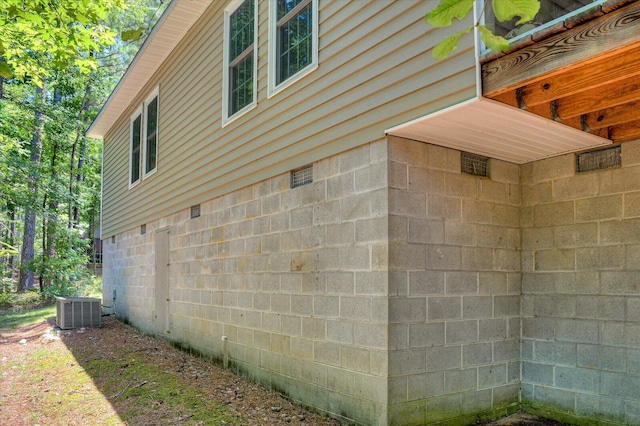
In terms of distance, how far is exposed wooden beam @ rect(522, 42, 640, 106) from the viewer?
2723 millimetres

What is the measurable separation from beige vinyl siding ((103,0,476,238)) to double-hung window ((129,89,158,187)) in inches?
25.6

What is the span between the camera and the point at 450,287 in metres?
4.27

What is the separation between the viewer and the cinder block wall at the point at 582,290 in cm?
397

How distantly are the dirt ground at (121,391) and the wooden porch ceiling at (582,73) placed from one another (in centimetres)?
277

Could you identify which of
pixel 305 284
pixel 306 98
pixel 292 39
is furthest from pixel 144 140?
pixel 305 284

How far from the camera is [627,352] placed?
3939mm

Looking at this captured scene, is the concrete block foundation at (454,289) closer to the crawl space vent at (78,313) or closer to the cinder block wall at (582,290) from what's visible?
the cinder block wall at (582,290)

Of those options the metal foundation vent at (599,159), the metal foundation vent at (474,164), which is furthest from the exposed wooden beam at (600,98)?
the metal foundation vent at (474,164)

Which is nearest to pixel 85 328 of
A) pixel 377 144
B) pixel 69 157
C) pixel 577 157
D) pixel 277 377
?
pixel 277 377

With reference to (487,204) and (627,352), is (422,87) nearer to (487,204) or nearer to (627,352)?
(487,204)

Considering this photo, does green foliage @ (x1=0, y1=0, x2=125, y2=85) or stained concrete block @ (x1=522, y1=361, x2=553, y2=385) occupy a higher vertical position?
green foliage @ (x1=0, y1=0, x2=125, y2=85)

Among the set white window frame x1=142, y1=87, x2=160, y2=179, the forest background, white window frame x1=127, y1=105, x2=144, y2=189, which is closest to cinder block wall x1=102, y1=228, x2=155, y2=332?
white window frame x1=127, y1=105, x2=144, y2=189

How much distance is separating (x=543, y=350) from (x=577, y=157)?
1.86m

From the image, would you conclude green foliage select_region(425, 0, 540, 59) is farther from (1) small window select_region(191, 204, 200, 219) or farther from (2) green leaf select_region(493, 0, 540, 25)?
(1) small window select_region(191, 204, 200, 219)
